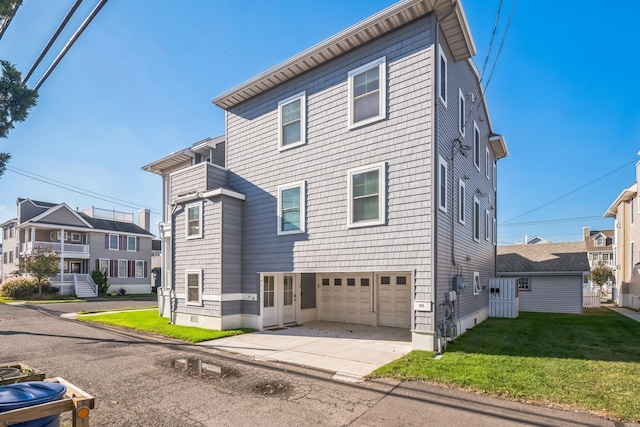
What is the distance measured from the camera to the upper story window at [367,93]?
33.0 ft

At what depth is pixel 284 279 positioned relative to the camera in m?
13.6

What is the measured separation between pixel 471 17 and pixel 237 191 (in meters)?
9.63

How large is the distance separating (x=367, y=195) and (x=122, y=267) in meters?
34.7

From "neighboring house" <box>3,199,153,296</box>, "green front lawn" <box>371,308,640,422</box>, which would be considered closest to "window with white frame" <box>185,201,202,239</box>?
"green front lawn" <box>371,308,640,422</box>

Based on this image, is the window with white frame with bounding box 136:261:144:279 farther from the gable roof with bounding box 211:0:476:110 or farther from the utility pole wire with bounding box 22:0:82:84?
the utility pole wire with bounding box 22:0:82:84

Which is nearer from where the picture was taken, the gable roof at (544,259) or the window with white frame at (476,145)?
the window with white frame at (476,145)

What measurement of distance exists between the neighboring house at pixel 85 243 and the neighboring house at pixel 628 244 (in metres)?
41.4

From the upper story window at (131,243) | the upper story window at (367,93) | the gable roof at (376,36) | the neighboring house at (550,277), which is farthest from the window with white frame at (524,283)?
the upper story window at (131,243)

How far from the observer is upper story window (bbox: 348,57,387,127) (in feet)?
33.0

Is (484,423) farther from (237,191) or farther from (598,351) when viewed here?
(237,191)

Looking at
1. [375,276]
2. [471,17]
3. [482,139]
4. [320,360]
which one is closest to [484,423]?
[320,360]

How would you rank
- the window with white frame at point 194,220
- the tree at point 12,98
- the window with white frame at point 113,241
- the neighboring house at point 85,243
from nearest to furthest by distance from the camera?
the tree at point 12,98 < the window with white frame at point 194,220 < the neighboring house at point 85,243 < the window with white frame at point 113,241

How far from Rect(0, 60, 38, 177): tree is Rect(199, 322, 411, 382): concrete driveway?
6934 mm

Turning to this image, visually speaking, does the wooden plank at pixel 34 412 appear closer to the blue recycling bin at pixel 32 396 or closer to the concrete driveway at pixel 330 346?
the blue recycling bin at pixel 32 396
